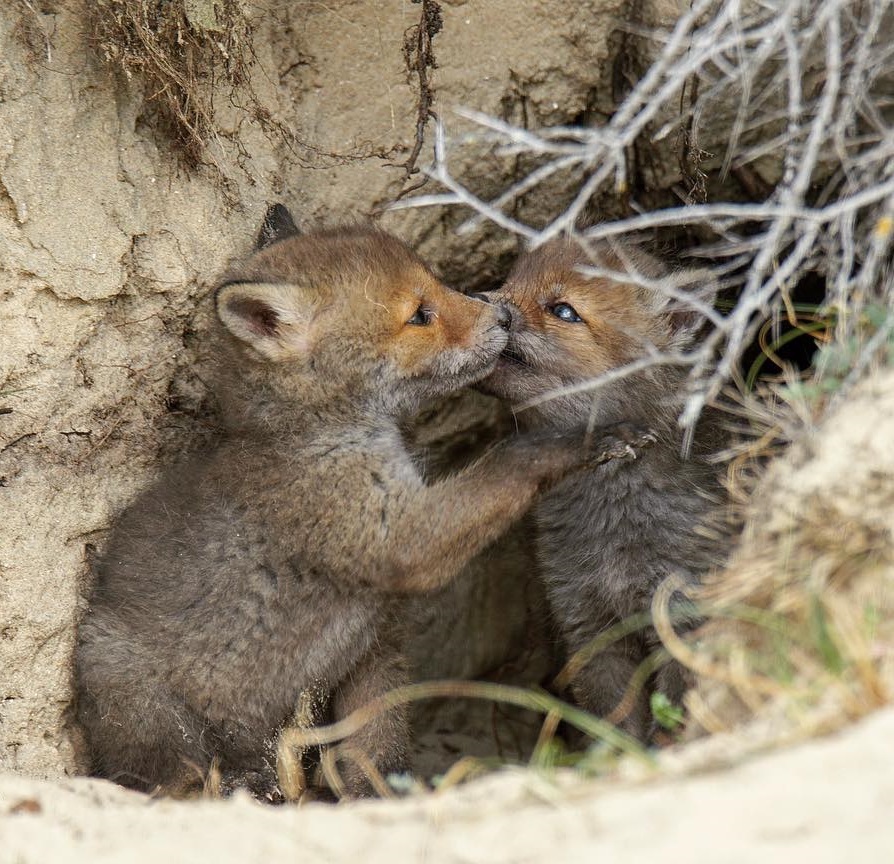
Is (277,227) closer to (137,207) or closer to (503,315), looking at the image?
(137,207)

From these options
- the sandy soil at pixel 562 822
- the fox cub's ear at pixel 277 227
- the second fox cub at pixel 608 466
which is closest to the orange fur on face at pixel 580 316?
the second fox cub at pixel 608 466

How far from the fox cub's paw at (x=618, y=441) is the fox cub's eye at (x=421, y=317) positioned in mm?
775

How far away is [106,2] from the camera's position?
13.3ft

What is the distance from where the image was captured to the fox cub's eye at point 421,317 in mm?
4211

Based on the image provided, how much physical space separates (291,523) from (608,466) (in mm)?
1377

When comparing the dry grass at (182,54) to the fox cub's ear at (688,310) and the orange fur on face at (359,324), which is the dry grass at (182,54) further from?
the fox cub's ear at (688,310)

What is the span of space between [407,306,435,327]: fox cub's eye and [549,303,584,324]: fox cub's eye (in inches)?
27.7

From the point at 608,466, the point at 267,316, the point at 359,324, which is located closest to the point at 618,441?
the point at 608,466

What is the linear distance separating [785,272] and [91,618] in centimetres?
285

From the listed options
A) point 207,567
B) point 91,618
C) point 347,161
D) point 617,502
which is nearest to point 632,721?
point 617,502

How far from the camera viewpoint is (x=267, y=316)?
13.4 ft

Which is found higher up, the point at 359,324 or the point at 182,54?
the point at 182,54

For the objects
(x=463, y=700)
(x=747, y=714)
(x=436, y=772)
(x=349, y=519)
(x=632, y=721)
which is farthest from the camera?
(x=463, y=700)

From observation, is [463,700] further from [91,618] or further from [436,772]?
[91,618]
